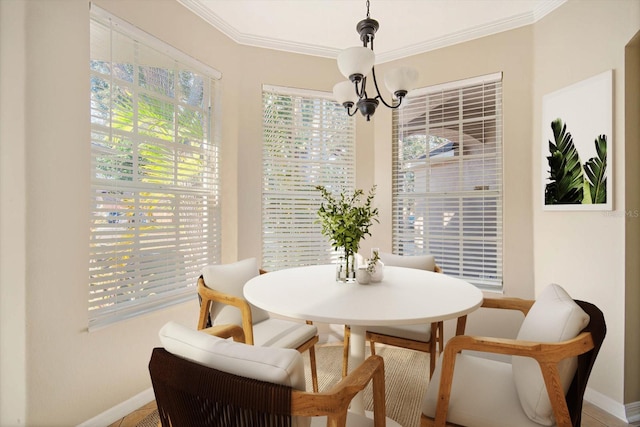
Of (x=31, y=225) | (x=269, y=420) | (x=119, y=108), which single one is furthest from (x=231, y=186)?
(x=269, y=420)

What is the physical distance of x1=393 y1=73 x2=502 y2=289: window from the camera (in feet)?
9.66

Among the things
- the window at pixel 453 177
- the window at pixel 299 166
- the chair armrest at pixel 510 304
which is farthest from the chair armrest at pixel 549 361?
the window at pixel 299 166

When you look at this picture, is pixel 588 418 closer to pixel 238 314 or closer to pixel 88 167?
pixel 238 314

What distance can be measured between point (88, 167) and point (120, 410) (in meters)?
1.52

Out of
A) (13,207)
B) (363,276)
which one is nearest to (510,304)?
(363,276)

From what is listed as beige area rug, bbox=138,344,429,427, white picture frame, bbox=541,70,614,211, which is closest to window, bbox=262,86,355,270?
beige area rug, bbox=138,344,429,427

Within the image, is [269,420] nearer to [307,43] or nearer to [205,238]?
[205,238]

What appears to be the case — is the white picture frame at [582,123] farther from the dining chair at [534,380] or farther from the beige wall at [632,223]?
the dining chair at [534,380]

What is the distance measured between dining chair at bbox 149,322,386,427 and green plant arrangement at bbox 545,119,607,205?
2251mm

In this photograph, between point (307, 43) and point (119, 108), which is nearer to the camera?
point (119, 108)

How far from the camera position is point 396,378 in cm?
253

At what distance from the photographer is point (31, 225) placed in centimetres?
163

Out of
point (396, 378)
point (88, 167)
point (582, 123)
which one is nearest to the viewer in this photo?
point (88, 167)

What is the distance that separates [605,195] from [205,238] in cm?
296
